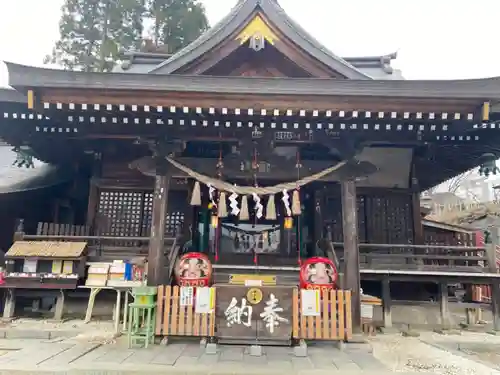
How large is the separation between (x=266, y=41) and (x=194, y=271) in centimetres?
573

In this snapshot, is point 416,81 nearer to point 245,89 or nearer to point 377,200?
point 245,89

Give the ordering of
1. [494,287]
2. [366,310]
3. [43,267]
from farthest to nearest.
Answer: [494,287]
[43,267]
[366,310]

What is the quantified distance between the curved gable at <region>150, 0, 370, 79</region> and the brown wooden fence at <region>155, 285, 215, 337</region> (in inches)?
215

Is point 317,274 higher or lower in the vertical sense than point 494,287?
higher

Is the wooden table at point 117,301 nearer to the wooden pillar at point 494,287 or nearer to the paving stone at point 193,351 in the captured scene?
the paving stone at point 193,351

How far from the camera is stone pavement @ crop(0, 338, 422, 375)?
507cm

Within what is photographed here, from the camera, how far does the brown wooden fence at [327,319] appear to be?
6.43m

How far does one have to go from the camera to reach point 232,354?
600cm

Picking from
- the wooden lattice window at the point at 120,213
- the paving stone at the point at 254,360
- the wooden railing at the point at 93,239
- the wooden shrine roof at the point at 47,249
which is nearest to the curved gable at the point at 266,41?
the wooden lattice window at the point at 120,213

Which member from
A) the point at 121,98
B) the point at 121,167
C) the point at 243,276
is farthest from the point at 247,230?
the point at 121,98

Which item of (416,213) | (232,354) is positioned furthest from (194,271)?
(416,213)

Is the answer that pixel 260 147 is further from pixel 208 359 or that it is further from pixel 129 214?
pixel 129 214

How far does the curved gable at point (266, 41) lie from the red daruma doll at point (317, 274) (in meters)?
4.77

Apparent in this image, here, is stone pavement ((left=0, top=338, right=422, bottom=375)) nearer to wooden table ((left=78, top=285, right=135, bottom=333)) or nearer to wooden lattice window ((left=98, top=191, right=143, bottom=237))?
wooden table ((left=78, top=285, right=135, bottom=333))
